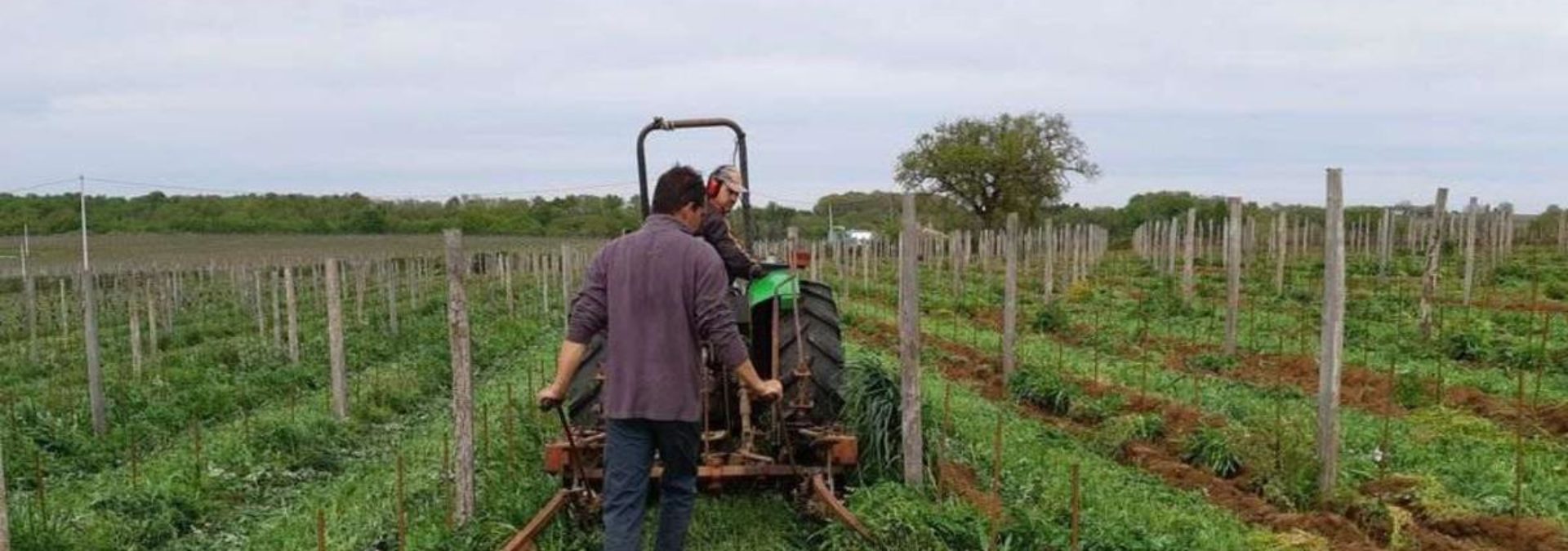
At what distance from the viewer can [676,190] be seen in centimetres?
467

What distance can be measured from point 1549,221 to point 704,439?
1595 inches

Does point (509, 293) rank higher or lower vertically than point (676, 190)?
lower

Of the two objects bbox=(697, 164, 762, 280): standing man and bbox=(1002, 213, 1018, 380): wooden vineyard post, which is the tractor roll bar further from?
bbox=(1002, 213, 1018, 380): wooden vineyard post

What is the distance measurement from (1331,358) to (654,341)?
12.7ft

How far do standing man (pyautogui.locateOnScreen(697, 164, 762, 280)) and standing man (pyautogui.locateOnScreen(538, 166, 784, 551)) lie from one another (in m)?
0.71

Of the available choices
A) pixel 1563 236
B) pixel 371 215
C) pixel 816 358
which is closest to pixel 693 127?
pixel 816 358

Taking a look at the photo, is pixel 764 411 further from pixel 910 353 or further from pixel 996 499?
pixel 996 499

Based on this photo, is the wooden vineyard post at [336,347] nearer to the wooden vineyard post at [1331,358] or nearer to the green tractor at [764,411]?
the green tractor at [764,411]

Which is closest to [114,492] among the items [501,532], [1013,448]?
[501,532]

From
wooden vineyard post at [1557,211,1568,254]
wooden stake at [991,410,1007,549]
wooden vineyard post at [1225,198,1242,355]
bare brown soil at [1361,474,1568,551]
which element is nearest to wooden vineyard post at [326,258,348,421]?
wooden stake at [991,410,1007,549]

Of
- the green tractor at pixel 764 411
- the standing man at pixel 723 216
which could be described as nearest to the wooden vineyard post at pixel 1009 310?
the green tractor at pixel 764 411

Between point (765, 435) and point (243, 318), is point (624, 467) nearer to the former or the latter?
point (765, 435)

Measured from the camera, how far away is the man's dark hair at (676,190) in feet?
15.3

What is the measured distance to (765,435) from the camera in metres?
6.14
